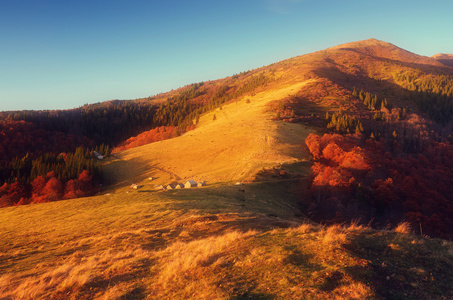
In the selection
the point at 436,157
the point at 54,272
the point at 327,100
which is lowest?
the point at 436,157

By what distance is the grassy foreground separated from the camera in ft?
25.3

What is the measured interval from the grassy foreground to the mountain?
0.06 meters

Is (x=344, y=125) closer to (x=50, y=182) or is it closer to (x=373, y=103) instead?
(x=373, y=103)

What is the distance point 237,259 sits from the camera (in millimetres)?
10094

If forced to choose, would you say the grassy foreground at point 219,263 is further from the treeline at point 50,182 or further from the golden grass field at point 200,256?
the treeline at point 50,182

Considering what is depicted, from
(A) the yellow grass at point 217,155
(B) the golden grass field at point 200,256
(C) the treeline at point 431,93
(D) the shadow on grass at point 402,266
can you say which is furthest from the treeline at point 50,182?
(C) the treeline at point 431,93

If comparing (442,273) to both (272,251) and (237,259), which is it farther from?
(237,259)

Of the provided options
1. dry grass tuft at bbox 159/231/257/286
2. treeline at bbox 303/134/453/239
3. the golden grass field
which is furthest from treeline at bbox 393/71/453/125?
dry grass tuft at bbox 159/231/257/286

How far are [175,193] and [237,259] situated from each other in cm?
2089

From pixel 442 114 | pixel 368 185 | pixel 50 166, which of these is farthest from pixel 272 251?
pixel 442 114

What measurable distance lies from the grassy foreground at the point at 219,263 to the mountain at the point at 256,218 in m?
0.06

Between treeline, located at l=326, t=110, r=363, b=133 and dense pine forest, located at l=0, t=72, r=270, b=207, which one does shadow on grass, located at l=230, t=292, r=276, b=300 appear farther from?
treeline, located at l=326, t=110, r=363, b=133

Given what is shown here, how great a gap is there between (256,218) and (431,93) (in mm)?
171691

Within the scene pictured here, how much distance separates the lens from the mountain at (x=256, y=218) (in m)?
8.38
